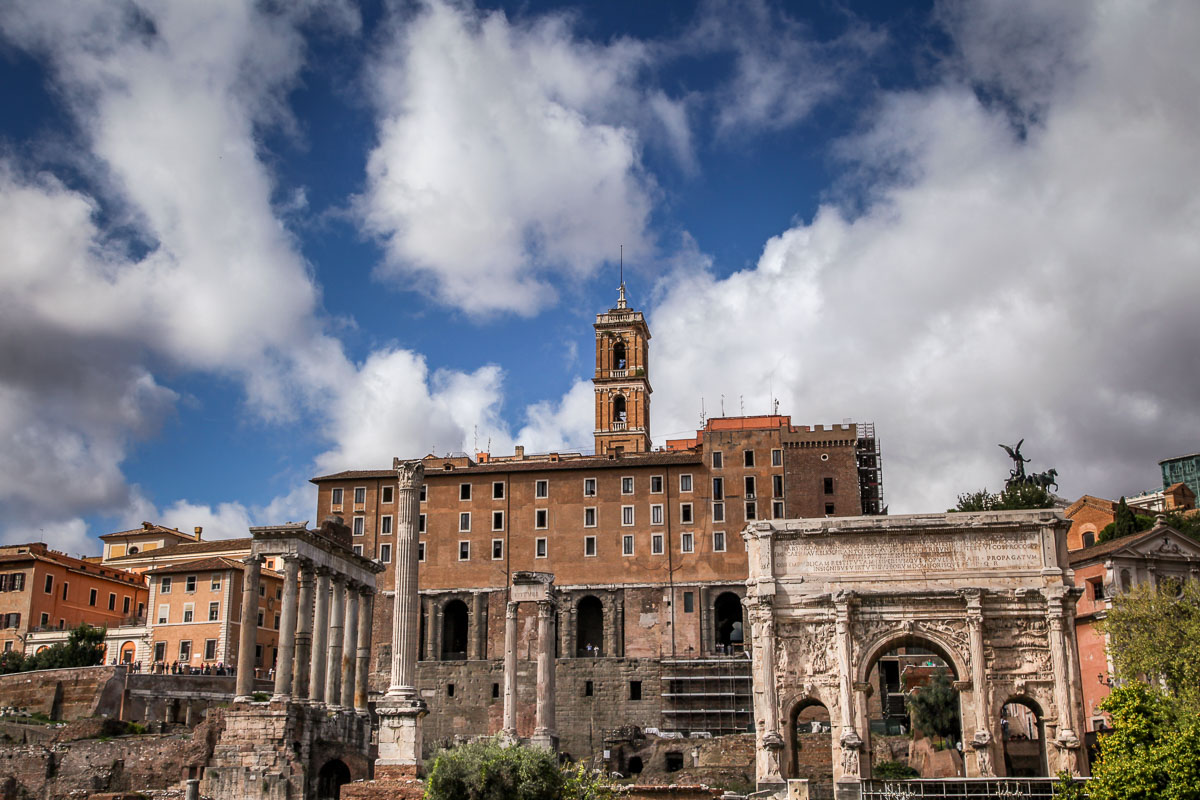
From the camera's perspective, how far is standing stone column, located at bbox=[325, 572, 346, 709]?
4688cm

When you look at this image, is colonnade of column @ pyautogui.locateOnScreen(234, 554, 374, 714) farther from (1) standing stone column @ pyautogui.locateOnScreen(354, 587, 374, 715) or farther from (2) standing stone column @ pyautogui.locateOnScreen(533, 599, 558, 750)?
(2) standing stone column @ pyautogui.locateOnScreen(533, 599, 558, 750)

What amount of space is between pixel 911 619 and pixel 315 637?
22606 mm

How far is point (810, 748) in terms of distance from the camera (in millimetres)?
49562

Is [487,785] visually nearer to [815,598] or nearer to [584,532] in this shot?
[815,598]

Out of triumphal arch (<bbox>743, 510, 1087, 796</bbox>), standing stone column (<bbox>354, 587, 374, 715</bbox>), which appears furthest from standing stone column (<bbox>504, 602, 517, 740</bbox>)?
triumphal arch (<bbox>743, 510, 1087, 796</bbox>)

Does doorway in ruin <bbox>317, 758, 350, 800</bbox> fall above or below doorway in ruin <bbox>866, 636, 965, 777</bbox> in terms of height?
below

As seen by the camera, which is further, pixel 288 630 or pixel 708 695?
pixel 708 695

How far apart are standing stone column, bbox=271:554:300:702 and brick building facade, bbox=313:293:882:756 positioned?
24908 mm

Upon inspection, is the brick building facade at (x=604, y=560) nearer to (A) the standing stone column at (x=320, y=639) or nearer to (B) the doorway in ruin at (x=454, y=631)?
(B) the doorway in ruin at (x=454, y=631)

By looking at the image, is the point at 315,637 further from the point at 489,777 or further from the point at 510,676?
the point at 489,777

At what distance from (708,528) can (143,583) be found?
36481 mm

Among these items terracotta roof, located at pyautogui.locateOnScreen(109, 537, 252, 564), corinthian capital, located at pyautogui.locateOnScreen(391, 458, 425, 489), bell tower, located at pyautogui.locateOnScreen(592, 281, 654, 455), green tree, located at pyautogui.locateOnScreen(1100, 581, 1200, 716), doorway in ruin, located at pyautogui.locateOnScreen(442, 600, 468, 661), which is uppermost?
bell tower, located at pyautogui.locateOnScreen(592, 281, 654, 455)

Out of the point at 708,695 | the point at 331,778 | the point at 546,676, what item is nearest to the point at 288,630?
the point at 331,778

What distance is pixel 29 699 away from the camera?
174 ft
